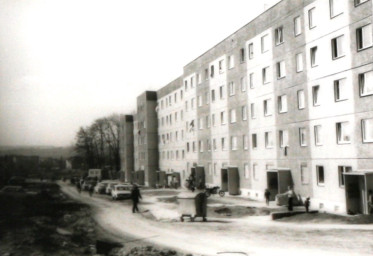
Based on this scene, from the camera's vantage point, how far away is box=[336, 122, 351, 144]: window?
24.8 m

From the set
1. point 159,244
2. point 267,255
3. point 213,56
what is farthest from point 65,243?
point 213,56

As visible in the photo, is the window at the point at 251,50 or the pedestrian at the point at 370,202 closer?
the pedestrian at the point at 370,202

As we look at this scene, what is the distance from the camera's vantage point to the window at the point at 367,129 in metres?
Answer: 22.8

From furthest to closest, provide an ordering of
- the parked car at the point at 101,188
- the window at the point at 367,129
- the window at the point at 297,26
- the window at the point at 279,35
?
the parked car at the point at 101,188 < the window at the point at 279,35 < the window at the point at 297,26 < the window at the point at 367,129

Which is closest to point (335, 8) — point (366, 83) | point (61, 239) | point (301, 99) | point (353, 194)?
point (366, 83)

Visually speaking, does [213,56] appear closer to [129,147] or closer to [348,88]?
[348,88]

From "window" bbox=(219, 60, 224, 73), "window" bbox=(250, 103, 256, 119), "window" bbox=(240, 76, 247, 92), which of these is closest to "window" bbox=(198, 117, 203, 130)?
"window" bbox=(219, 60, 224, 73)

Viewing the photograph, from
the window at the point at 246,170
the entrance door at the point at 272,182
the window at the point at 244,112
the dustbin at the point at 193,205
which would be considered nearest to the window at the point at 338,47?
the entrance door at the point at 272,182

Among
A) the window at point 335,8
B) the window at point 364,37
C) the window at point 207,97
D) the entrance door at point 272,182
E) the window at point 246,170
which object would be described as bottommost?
the entrance door at point 272,182

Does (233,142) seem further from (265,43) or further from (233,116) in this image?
(265,43)

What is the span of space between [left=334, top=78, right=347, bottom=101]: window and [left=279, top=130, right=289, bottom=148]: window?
21.2 feet

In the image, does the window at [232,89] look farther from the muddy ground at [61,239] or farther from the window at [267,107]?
the muddy ground at [61,239]

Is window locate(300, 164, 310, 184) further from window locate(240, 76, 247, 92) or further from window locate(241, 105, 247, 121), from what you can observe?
window locate(240, 76, 247, 92)

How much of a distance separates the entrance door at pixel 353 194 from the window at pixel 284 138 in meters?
8.05
